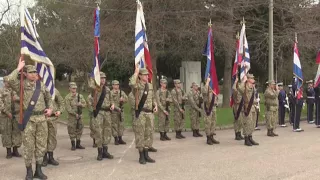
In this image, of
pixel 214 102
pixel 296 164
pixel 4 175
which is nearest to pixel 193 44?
pixel 214 102

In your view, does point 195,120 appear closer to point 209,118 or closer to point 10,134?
point 209,118

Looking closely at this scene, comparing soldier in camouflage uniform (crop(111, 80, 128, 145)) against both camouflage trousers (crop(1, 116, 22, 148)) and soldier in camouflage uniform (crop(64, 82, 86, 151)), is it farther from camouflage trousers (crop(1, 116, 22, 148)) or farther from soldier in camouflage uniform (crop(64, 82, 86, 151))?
camouflage trousers (crop(1, 116, 22, 148))

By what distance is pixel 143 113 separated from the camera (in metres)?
8.22

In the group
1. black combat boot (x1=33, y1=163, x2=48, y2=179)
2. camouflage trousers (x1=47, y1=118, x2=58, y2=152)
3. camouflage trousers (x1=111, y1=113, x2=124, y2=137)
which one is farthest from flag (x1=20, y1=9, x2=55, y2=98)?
camouflage trousers (x1=111, y1=113, x2=124, y2=137)

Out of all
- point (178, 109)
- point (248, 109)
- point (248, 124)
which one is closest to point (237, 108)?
point (248, 109)

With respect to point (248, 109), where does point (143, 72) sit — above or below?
above

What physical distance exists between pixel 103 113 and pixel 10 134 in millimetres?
2549

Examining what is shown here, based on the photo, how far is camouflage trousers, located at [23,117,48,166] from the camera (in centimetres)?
675

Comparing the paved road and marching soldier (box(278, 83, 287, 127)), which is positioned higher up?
marching soldier (box(278, 83, 287, 127))

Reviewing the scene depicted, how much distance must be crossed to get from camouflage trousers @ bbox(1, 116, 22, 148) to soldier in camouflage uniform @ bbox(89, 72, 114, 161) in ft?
7.08

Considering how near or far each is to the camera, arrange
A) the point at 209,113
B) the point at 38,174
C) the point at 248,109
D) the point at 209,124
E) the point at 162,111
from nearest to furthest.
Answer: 1. the point at 38,174
2. the point at 248,109
3. the point at 209,124
4. the point at 209,113
5. the point at 162,111

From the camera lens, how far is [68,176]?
23.2ft

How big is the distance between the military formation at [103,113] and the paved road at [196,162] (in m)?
0.38

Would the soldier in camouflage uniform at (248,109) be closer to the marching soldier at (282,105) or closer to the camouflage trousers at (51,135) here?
the marching soldier at (282,105)
